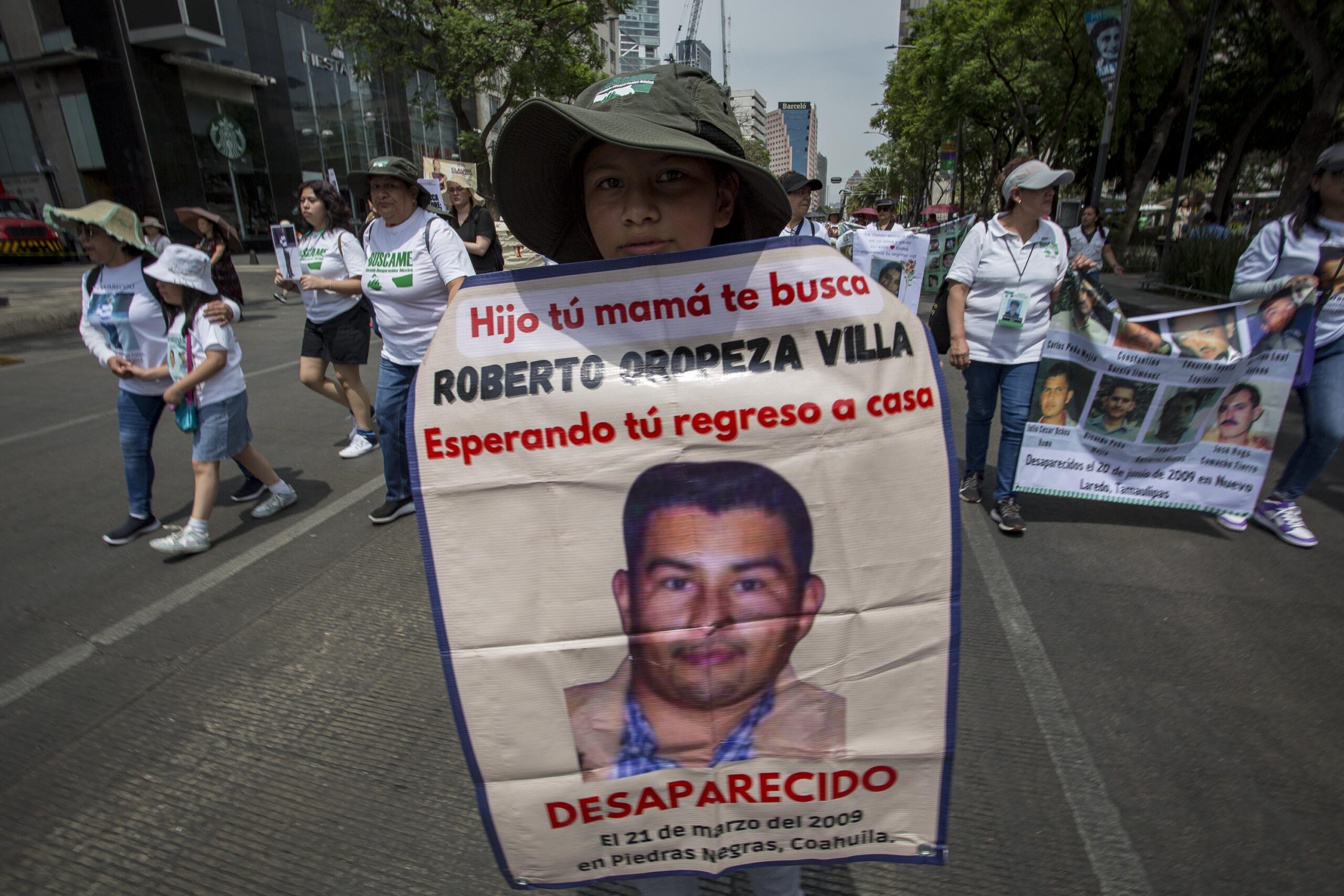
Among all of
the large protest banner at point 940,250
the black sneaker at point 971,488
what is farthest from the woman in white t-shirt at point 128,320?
the large protest banner at point 940,250

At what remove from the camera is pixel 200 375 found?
12.3 feet

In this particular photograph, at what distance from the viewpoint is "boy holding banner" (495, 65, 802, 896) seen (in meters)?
1.16

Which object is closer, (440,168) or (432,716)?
(432,716)

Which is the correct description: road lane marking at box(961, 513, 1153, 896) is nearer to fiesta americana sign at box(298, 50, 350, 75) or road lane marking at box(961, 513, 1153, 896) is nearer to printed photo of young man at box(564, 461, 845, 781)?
printed photo of young man at box(564, 461, 845, 781)

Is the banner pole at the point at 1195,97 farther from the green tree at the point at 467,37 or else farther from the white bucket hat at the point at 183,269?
the white bucket hat at the point at 183,269

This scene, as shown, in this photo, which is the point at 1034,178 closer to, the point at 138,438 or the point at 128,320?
the point at 128,320

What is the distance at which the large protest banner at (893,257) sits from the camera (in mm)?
8227

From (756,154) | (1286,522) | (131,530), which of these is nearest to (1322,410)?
(1286,522)

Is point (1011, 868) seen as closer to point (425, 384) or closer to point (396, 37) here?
point (425, 384)

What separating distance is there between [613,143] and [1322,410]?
14.1ft

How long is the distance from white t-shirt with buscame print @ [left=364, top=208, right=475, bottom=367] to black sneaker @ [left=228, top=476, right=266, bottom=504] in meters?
1.46


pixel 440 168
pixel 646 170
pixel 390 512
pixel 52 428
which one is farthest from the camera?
pixel 440 168

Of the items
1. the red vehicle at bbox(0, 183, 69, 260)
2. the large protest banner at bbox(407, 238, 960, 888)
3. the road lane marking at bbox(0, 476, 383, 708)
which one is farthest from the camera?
the red vehicle at bbox(0, 183, 69, 260)

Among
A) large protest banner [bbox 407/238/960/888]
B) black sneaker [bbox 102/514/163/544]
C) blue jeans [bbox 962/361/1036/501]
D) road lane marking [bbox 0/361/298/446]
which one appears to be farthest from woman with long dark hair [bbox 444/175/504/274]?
large protest banner [bbox 407/238/960/888]
